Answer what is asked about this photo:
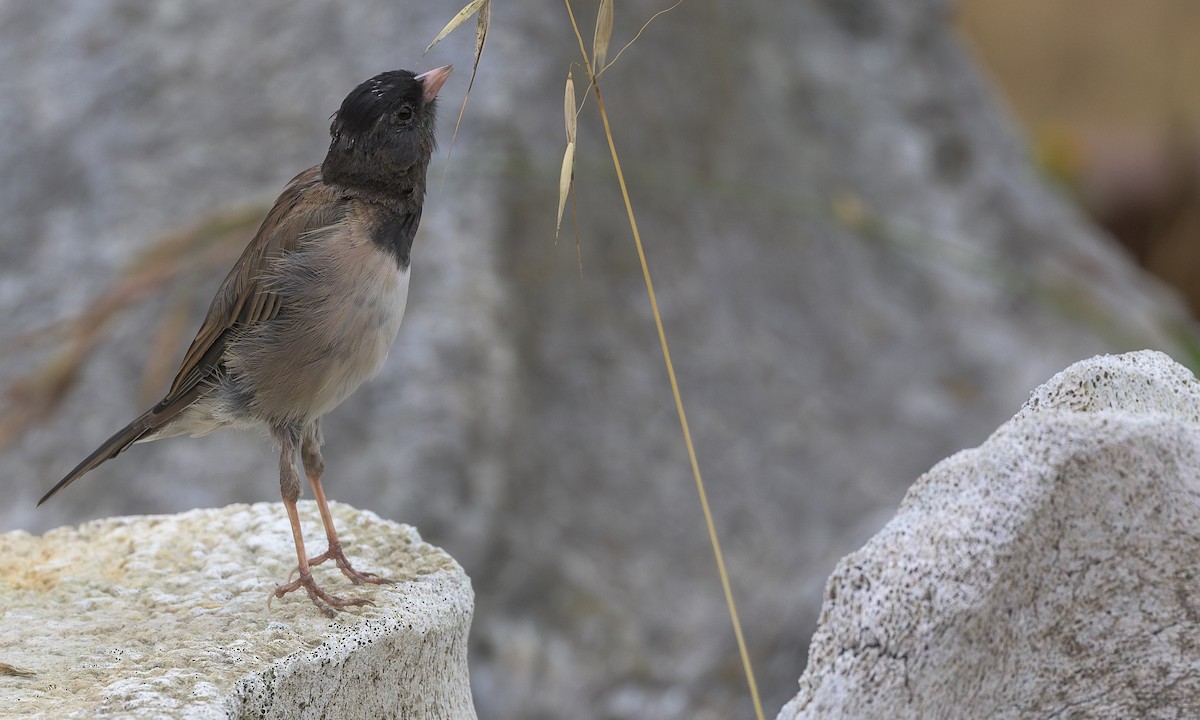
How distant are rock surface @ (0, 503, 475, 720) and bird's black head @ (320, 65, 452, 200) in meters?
0.61

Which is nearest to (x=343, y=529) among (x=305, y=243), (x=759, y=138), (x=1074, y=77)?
(x=305, y=243)

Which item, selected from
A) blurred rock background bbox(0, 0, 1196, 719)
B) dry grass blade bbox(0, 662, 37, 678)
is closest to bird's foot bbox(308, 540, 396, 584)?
dry grass blade bbox(0, 662, 37, 678)

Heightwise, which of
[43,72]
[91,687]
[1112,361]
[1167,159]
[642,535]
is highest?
[1167,159]

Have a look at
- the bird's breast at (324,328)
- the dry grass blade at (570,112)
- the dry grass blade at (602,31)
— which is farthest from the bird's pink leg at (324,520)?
the dry grass blade at (602,31)

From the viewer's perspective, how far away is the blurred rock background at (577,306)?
13.0 ft

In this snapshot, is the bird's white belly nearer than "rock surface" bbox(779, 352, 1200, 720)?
No

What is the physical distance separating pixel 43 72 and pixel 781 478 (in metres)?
3.05

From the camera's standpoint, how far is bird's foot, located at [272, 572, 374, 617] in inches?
75.3

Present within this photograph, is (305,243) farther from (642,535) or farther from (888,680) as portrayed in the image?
(642,535)

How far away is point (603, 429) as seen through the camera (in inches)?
167

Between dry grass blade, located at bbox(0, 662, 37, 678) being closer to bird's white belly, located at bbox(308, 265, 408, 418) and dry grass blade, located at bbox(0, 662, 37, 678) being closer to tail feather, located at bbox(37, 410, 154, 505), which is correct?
tail feather, located at bbox(37, 410, 154, 505)

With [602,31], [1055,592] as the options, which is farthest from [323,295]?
[1055,592]

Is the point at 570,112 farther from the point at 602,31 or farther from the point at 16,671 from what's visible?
the point at 16,671

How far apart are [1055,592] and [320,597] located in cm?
103
